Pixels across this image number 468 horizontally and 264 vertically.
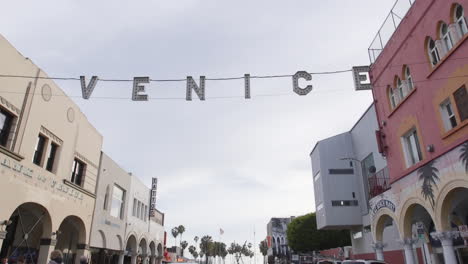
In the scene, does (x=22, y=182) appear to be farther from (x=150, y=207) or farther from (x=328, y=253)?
(x=328, y=253)

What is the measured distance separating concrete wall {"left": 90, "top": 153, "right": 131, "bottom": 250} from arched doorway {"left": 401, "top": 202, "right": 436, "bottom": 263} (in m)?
17.9

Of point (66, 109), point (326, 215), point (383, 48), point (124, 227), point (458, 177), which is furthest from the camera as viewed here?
point (326, 215)

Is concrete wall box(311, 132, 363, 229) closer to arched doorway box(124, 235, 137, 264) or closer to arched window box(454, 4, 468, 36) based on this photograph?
arched doorway box(124, 235, 137, 264)

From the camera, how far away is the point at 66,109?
19484mm

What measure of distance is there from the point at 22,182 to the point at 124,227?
14.2m

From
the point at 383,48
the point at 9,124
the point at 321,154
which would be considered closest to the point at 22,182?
the point at 9,124

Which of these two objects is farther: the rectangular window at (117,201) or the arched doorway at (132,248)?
the arched doorway at (132,248)

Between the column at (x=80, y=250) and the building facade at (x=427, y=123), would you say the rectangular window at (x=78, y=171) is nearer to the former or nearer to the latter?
the column at (x=80, y=250)

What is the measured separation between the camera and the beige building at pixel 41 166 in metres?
14.5

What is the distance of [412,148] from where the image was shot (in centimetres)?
1549

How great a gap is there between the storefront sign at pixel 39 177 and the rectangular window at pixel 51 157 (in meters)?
0.73

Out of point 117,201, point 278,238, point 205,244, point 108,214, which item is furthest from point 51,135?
point 205,244

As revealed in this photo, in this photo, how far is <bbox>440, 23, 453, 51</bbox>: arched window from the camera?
1230 cm

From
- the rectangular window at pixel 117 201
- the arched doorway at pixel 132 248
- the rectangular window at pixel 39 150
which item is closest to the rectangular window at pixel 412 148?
the rectangular window at pixel 39 150
